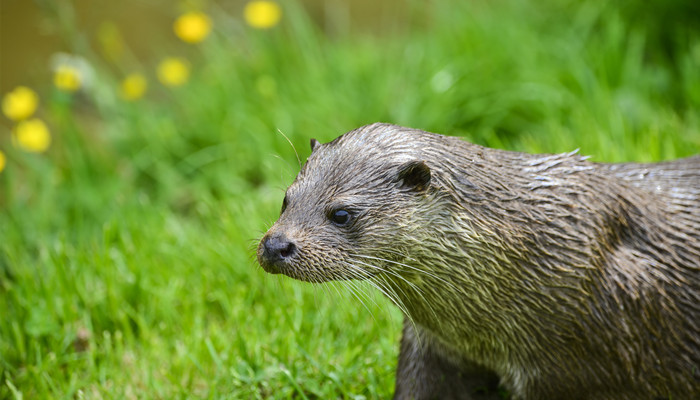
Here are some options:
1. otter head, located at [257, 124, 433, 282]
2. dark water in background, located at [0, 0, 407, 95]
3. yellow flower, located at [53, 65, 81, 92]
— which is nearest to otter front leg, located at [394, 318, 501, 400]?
otter head, located at [257, 124, 433, 282]

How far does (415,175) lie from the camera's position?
110 inches

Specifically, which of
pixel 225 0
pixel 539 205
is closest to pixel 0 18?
pixel 225 0

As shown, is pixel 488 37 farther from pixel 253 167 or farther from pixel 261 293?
pixel 261 293

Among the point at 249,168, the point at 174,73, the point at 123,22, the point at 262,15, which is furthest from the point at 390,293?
the point at 123,22

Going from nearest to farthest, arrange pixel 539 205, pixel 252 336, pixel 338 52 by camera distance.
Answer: pixel 539 205 → pixel 252 336 → pixel 338 52

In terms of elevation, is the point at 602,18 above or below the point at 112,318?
above

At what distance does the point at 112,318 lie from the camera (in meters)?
4.25

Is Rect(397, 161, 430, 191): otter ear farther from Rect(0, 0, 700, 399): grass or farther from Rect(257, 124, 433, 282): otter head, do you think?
Rect(0, 0, 700, 399): grass

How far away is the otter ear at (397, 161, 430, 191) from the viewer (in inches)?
109

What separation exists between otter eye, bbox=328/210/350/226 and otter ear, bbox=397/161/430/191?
0.76 feet

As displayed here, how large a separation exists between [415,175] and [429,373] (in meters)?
0.95

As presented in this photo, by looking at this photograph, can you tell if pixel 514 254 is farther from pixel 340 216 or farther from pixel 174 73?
pixel 174 73

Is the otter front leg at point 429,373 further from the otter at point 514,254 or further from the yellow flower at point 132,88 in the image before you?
the yellow flower at point 132,88

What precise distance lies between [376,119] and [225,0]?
4620 millimetres
